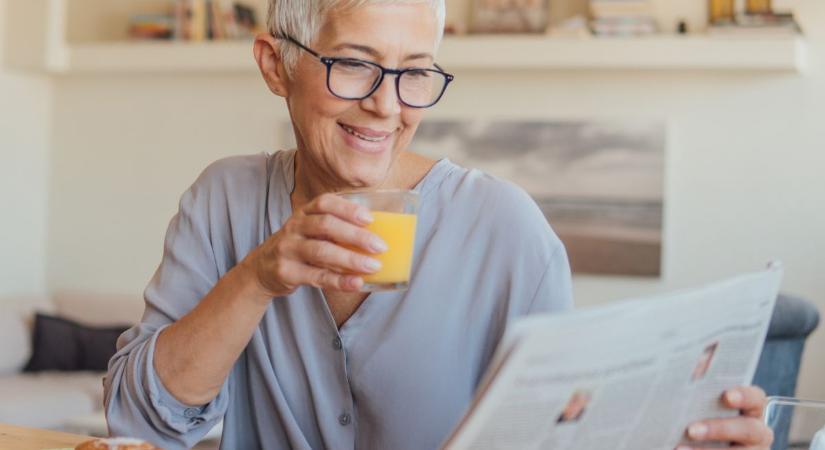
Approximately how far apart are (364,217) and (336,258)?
5cm

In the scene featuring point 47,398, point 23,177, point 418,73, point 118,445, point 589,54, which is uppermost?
point 418,73

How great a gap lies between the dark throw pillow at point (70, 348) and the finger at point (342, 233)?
4510 millimetres

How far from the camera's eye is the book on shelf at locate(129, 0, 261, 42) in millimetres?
5594

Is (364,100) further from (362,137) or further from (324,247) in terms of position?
(324,247)

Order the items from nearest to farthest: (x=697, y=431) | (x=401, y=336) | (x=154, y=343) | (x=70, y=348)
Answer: (x=697, y=431)
(x=154, y=343)
(x=401, y=336)
(x=70, y=348)

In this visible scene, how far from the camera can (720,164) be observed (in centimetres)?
506

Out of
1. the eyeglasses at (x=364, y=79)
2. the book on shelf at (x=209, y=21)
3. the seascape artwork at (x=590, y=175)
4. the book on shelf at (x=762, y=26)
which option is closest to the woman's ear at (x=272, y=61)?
the eyeglasses at (x=364, y=79)

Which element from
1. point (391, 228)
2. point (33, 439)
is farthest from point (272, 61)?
point (33, 439)

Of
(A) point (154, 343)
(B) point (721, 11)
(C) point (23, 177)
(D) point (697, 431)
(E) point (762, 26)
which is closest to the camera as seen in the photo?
(D) point (697, 431)

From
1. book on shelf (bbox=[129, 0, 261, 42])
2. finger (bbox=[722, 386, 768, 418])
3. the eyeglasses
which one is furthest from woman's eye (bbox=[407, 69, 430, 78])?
book on shelf (bbox=[129, 0, 261, 42])

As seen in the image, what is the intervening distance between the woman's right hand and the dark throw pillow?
4.46 metres

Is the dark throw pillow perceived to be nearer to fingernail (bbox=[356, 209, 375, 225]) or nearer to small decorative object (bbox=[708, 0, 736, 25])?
small decorative object (bbox=[708, 0, 736, 25])

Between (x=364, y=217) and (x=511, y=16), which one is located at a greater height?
(x=511, y=16)

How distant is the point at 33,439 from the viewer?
1.52m
